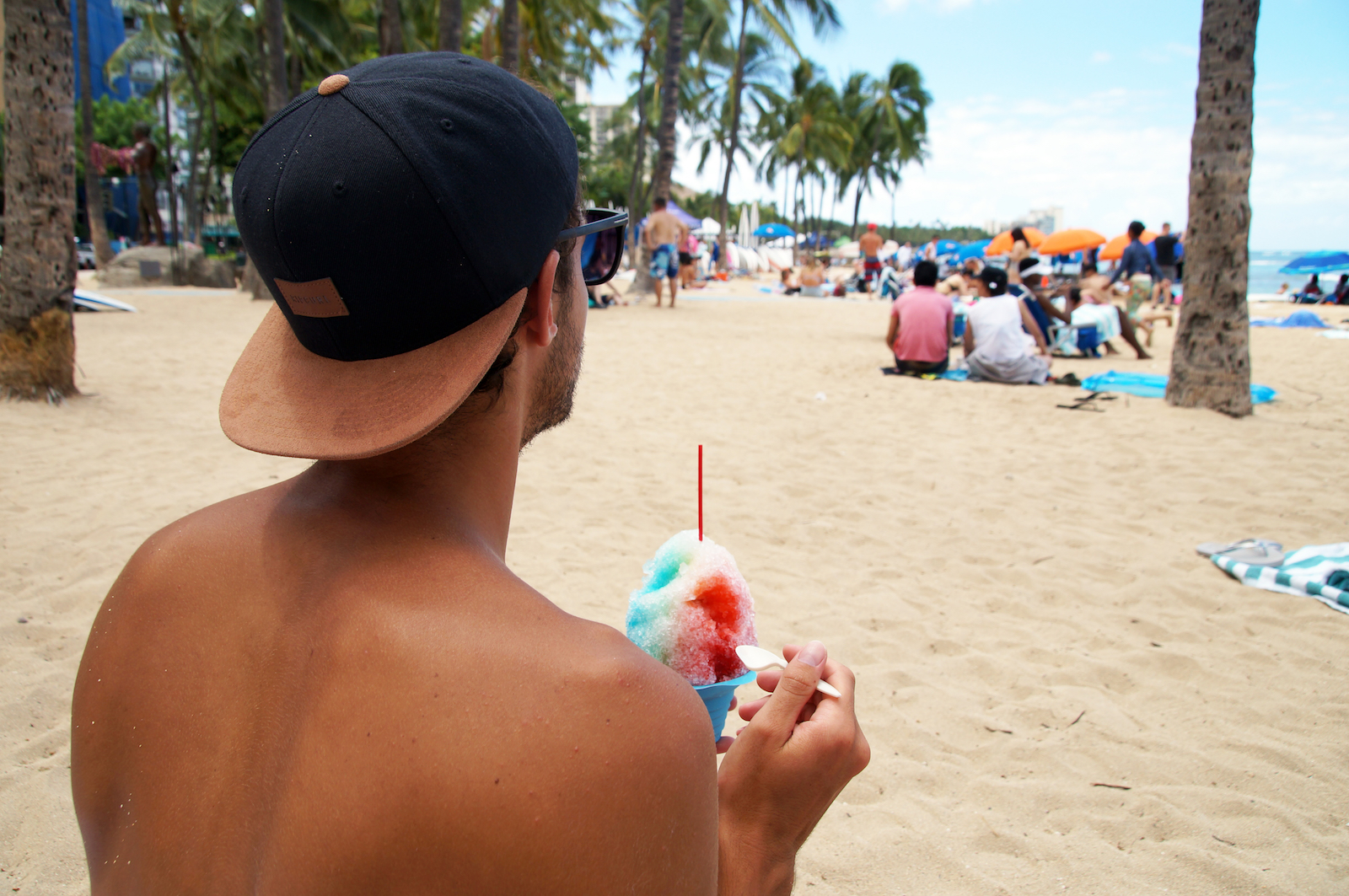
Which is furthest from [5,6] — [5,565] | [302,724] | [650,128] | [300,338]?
[650,128]

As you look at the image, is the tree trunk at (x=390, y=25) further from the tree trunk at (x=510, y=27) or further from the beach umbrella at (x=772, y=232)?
the beach umbrella at (x=772, y=232)

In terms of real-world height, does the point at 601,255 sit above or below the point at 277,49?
below

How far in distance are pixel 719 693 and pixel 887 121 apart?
46639 mm

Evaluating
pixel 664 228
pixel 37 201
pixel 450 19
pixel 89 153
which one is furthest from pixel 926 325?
pixel 89 153

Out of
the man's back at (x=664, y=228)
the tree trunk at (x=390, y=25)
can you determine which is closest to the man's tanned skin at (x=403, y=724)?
the man's back at (x=664, y=228)

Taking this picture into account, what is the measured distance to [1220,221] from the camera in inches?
263

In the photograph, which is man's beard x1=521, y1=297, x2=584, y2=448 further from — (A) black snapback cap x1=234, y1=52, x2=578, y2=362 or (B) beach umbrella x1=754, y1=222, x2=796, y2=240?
(B) beach umbrella x1=754, y1=222, x2=796, y2=240

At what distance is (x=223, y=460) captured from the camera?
5.08 meters

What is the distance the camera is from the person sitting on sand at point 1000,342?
8.40m

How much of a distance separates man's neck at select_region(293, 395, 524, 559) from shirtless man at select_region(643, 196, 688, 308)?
13.6 meters

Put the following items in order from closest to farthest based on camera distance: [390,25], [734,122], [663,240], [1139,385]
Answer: [1139,385] < [390,25] < [663,240] < [734,122]

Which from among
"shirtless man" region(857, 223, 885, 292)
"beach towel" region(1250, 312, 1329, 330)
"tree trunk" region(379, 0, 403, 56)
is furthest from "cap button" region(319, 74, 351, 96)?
"shirtless man" region(857, 223, 885, 292)

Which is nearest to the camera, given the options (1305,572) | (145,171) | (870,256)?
(1305,572)

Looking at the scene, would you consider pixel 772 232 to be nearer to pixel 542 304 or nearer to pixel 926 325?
pixel 926 325
